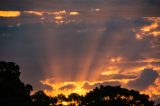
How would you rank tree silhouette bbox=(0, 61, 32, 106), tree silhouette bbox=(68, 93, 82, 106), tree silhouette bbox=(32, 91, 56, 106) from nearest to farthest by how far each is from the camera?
tree silhouette bbox=(0, 61, 32, 106) < tree silhouette bbox=(32, 91, 56, 106) < tree silhouette bbox=(68, 93, 82, 106)

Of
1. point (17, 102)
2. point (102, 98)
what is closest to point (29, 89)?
point (17, 102)

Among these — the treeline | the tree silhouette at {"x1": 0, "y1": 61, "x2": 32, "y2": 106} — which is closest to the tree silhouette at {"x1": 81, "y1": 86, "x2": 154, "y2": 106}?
the treeline

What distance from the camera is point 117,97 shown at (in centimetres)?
11000

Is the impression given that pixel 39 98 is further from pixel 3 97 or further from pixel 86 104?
pixel 86 104

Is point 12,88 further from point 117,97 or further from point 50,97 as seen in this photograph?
point 117,97

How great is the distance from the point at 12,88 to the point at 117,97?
34.1 meters

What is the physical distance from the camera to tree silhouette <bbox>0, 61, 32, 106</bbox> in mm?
77875

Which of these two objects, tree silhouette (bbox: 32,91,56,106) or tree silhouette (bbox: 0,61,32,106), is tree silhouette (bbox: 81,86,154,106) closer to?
tree silhouette (bbox: 32,91,56,106)

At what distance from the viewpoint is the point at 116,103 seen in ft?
351

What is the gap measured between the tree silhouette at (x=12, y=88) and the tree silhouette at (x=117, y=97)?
2287cm

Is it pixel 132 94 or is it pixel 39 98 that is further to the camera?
pixel 132 94

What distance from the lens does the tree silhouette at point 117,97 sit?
10775 centimetres

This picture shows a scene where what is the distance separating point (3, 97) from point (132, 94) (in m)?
40.6

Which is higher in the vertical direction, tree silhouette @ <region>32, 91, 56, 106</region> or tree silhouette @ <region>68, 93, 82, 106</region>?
tree silhouette @ <region>68, 93, 82, 106</region>
